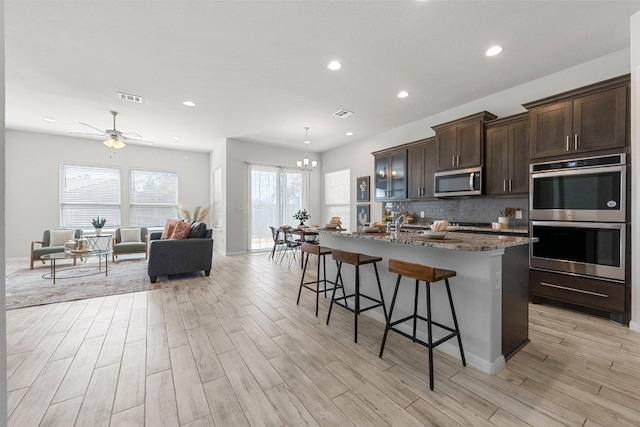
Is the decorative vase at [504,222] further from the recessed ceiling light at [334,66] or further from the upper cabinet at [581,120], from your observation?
the recessed ceiling light at [334,66]

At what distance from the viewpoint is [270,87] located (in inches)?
156

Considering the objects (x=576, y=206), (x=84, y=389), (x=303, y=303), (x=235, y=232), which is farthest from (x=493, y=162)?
(x=235, y=232)

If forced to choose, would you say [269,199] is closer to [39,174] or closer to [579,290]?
[39,174]

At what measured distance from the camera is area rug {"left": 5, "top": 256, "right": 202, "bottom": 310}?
11.6ft

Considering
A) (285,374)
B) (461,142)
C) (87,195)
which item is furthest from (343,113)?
(87,195)

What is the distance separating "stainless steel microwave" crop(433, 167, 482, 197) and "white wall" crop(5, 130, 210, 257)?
7.88m

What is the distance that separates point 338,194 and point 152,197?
548 cm

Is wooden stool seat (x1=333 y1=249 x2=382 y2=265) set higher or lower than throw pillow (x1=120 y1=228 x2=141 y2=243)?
higher

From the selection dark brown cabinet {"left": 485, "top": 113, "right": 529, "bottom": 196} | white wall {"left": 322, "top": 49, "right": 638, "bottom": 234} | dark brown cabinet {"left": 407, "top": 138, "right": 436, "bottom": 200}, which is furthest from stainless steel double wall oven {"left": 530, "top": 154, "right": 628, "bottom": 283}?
dark brown cabinet {"left": 407, "top": 138, "right": 436, "bottom": 200}

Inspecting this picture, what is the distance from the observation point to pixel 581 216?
9.48ft

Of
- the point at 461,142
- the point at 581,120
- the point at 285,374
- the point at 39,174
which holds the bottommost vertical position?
the point at 285,374

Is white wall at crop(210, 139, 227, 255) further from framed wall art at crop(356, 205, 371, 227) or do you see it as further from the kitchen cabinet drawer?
the kitchen cabinet drawer

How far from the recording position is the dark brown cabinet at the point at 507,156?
3.61 meters

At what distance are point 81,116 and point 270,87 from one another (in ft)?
13.7
